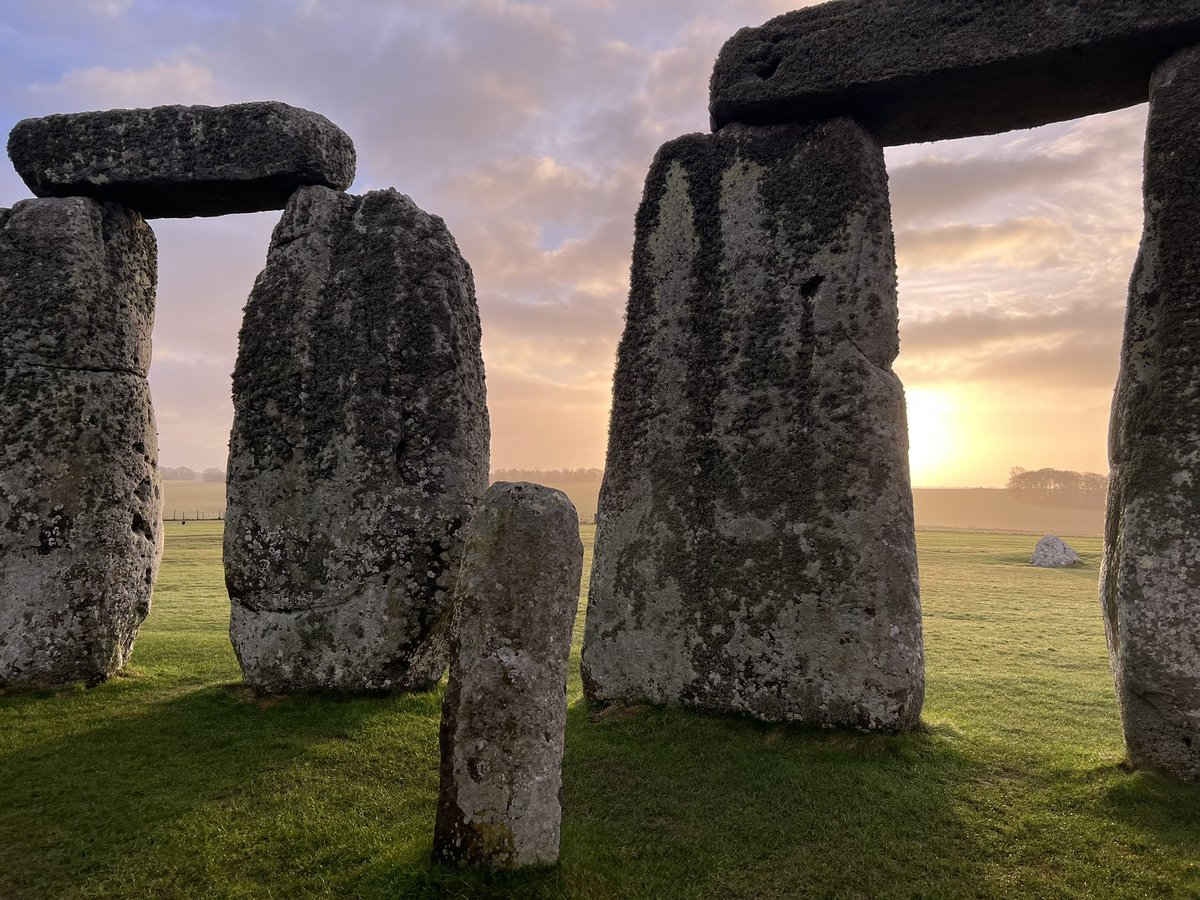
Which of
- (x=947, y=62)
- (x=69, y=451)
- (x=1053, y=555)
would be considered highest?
(x=947, y=62)

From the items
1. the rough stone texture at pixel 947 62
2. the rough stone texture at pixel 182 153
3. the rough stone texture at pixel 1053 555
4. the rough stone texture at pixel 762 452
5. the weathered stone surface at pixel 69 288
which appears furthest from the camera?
the rough stone texture at pixel 1053 555

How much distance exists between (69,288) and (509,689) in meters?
7.90

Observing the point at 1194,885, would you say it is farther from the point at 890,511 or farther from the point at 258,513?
the point at 258,513

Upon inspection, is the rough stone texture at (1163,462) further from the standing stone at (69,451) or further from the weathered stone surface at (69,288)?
the weathered stone surface at (69,288)

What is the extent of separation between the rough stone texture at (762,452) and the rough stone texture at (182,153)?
3939 millimetres

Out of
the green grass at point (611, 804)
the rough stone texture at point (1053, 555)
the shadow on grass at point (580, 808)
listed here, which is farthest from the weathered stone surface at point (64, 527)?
the rough stone texture at point (1053, 555)

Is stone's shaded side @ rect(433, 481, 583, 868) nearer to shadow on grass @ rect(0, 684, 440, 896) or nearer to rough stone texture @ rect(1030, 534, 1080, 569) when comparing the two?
shadow on grass @ rect(0, 684, 440, 896)

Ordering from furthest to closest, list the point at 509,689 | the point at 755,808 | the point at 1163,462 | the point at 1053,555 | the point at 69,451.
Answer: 1. the point at 1053,555
2. the point at 69,451
3. the point at 1163,462
4. the point at 755,808
5. the point at 509,689

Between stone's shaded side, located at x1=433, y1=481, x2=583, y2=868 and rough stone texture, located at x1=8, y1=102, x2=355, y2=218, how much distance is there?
6.54 meters

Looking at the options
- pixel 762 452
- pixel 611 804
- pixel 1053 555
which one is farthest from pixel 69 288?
pixel 1053 555

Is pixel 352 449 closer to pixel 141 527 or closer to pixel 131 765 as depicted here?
pixel 141 527

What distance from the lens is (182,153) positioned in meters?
9.29

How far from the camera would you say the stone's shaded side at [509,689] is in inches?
168

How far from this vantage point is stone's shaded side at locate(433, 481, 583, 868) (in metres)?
4.26
